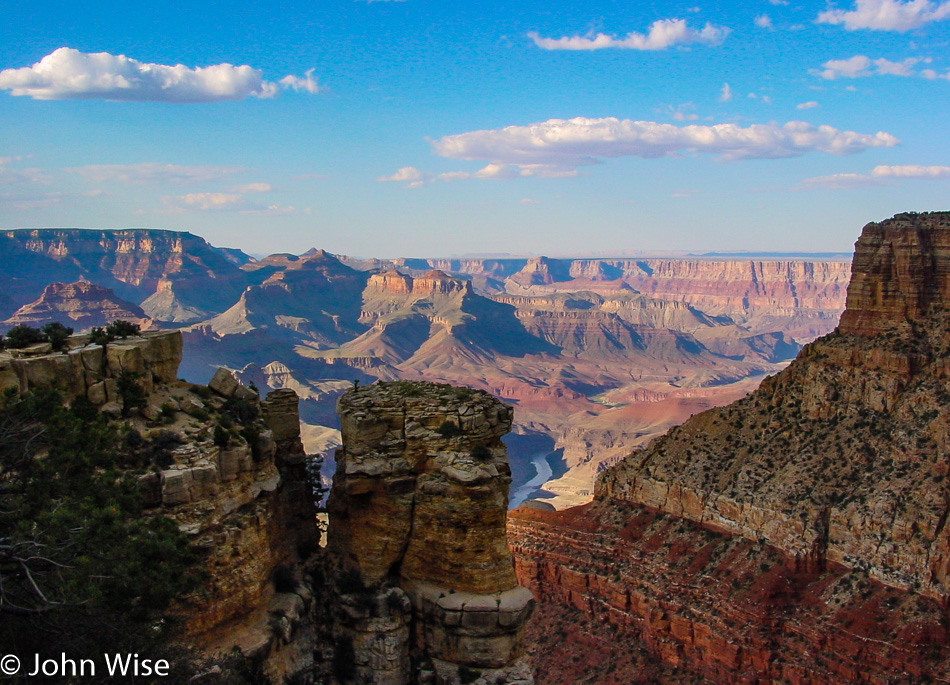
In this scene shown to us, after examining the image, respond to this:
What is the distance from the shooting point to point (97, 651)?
1788cm

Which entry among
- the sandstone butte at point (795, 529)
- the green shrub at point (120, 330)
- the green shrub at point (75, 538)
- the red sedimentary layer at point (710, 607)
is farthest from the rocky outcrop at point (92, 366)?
the sandstone butte at point (795, 529)

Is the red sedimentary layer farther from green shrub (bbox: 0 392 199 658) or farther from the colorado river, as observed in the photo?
the colorado river

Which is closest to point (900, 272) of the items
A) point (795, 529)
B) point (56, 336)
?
point (795, 529)

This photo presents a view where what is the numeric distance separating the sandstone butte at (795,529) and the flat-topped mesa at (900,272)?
95 millimetres

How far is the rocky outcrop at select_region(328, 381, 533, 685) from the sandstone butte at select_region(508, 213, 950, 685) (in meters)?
19.7

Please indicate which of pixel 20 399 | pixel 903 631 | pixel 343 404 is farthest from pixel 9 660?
pixel 903 631

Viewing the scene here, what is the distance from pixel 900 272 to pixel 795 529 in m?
18.9

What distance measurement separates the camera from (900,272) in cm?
5175

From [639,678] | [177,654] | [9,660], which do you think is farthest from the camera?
[639,678]

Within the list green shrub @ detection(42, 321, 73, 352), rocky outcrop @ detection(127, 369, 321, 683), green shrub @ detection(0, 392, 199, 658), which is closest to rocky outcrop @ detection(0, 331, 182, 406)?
green shrub @ detection(42, 321, 73, 352)

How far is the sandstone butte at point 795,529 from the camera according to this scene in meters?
39.8

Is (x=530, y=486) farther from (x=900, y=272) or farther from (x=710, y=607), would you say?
(x=710, y=607)

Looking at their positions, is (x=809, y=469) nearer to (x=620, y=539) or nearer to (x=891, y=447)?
(x=891, y=447)

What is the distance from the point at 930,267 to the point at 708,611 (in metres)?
26.1
